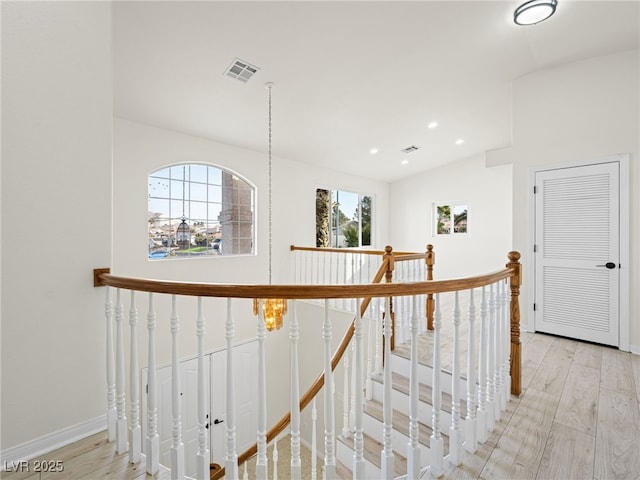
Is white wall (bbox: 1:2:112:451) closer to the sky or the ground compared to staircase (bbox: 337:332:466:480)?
closer to the sky

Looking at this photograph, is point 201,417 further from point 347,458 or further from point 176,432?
point 347,458

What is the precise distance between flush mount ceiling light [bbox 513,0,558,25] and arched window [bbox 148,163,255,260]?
400cm

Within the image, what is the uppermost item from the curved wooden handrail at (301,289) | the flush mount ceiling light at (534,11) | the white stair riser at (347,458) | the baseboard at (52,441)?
the flush mount ceiling light at (534,11)

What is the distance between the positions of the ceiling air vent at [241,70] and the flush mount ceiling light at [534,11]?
2.39 m

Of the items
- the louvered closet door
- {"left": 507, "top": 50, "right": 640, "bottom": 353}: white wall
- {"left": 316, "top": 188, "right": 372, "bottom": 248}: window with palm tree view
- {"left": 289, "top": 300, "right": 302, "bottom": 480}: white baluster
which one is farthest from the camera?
Result: {"left": 316, "top": 188, "right": 372, "bottom": 248}: window with palm tree view

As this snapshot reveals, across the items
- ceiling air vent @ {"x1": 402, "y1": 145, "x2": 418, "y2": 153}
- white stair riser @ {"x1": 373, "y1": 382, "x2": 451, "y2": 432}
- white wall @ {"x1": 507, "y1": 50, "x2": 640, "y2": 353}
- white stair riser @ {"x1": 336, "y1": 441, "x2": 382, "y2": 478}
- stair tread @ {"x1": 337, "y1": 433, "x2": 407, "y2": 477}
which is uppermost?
ceiling air vent @ {"x1": 402, "y1": 145, "x2": 418, "y2": 153}

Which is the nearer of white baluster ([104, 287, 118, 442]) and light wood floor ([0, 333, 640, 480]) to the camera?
light wood floor ([0, 333, 640, 480])

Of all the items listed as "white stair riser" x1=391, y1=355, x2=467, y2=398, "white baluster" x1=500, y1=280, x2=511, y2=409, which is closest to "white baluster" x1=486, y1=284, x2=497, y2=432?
"white baluster" x1=500, y1=280, x2=511, y2=409

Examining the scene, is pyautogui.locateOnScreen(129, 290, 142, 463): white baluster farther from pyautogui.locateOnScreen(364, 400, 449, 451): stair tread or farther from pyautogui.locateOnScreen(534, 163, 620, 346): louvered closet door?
pyautogui.locateOnScreen(534, 163, 620, 346): louvered closet door

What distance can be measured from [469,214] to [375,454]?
548 cm

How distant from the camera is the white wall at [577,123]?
3.16 metres

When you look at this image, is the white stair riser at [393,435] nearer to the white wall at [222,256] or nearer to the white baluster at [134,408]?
the white baluster at [134,408]

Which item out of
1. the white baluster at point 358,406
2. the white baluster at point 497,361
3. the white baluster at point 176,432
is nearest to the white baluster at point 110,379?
the white baluster at point 176,432

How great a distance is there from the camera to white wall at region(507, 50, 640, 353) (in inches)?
124
